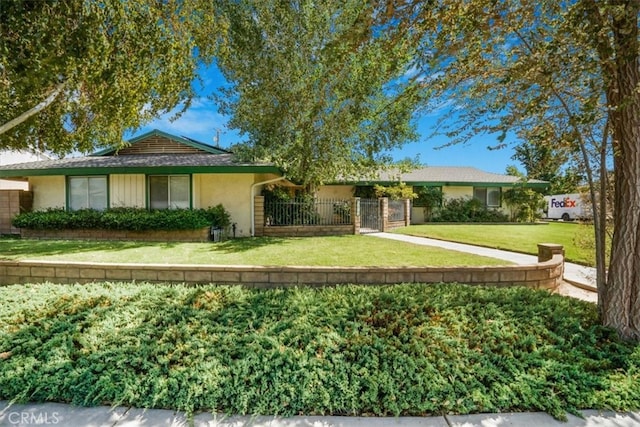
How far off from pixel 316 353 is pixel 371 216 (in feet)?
36.5

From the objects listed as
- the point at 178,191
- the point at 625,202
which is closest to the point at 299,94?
the point at 178,191

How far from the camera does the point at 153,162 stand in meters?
11.8

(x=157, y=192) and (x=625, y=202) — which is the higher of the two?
(x=157, y=192)

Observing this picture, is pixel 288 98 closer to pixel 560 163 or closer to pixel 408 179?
pixel 560 163

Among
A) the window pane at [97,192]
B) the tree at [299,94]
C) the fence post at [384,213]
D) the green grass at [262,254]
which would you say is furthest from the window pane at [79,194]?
the fence post at [384,213]

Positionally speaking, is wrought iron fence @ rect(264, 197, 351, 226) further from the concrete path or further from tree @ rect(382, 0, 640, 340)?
tree @ rect(382, 0, 640, 340)

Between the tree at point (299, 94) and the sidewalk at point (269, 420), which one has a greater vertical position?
the tree at point (299, 94)

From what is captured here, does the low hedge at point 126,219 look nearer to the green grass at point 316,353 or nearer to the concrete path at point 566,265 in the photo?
the green grass at point 316,353

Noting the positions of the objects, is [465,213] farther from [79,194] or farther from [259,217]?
[79,194]

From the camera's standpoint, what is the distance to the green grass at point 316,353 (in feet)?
9.05

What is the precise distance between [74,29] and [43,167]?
28.5ft

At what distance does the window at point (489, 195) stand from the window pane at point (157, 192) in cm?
1821

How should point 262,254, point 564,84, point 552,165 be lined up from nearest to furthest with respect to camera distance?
point 564,84 → point 552,165 → point 262,254

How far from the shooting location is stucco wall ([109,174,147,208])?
11805 millimetres
